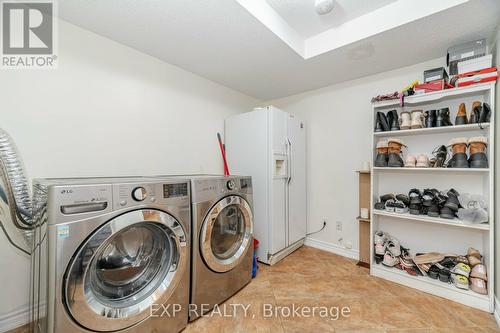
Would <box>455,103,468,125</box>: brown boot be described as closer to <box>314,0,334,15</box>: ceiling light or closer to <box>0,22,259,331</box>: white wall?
<box>314,0,334,15</box>: ceiling light

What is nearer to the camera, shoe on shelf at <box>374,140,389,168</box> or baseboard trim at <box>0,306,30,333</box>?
baseboard trim at <box>0,306,30,333</box>

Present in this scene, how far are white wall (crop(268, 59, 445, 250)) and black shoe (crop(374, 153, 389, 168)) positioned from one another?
316mm

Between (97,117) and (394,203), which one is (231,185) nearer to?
(97,117)

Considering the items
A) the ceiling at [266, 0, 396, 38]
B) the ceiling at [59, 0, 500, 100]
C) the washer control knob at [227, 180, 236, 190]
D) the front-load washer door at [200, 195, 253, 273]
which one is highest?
the ceiling at [266, 0, 396, 38]

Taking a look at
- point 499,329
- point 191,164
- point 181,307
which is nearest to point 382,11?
point 191,164

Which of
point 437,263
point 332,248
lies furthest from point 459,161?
point 332,248

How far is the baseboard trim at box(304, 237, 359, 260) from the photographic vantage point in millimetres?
2380

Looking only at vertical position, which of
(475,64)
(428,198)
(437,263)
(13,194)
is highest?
(475,64)

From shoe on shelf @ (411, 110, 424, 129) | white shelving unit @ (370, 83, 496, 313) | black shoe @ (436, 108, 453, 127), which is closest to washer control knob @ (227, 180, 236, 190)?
white shelving unit @ (370, 83, 496, 313)

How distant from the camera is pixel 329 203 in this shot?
2590 millimetres

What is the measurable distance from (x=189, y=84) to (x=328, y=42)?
146 centimetres

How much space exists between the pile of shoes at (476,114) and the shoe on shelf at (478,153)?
140 millimetres

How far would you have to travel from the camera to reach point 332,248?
2.54m

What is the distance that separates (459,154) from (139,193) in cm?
237
